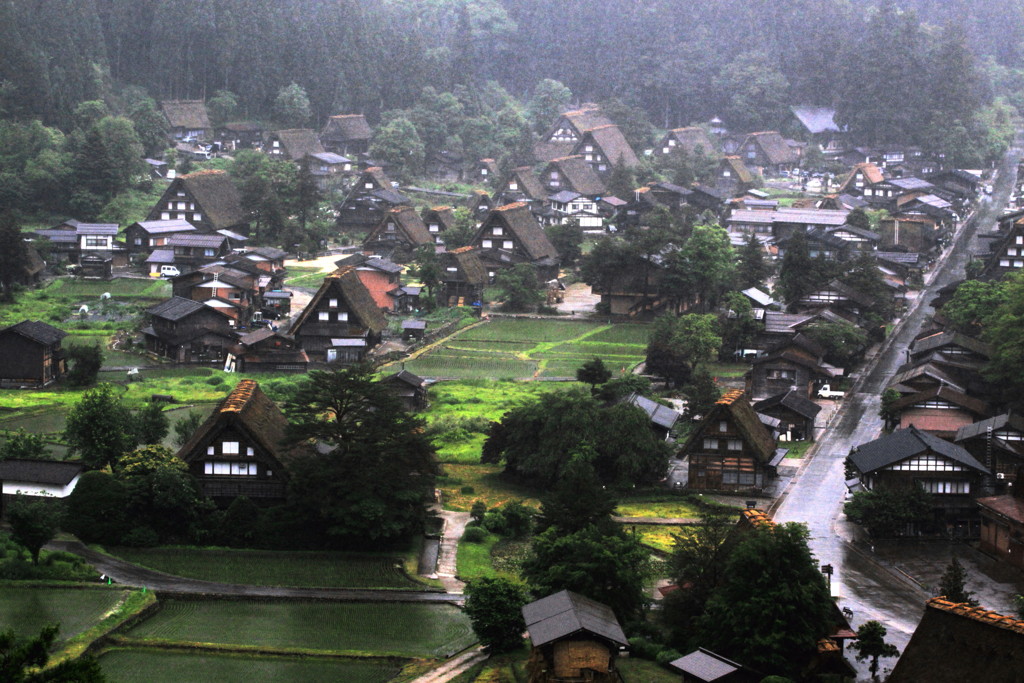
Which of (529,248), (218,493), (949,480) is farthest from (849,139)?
(218,493)

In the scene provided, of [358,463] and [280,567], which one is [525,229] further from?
[280,567]

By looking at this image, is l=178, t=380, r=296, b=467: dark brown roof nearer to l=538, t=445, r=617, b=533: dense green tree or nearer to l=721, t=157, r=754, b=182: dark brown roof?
l=538, t=445, r=617, b=533: dense green tree

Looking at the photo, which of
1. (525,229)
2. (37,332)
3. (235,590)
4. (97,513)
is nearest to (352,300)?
(37,332)

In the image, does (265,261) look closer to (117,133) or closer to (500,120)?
(117,133)

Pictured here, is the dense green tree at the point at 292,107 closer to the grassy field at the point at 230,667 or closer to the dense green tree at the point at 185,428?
the dense green tree at the point at 185,428

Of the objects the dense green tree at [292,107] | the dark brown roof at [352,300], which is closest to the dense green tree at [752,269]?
the dark brown roof at [352,300]

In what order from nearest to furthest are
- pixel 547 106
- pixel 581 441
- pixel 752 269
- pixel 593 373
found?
pixel 581 441, pixel 593 373, pixel 752 269, pixel 547 106
